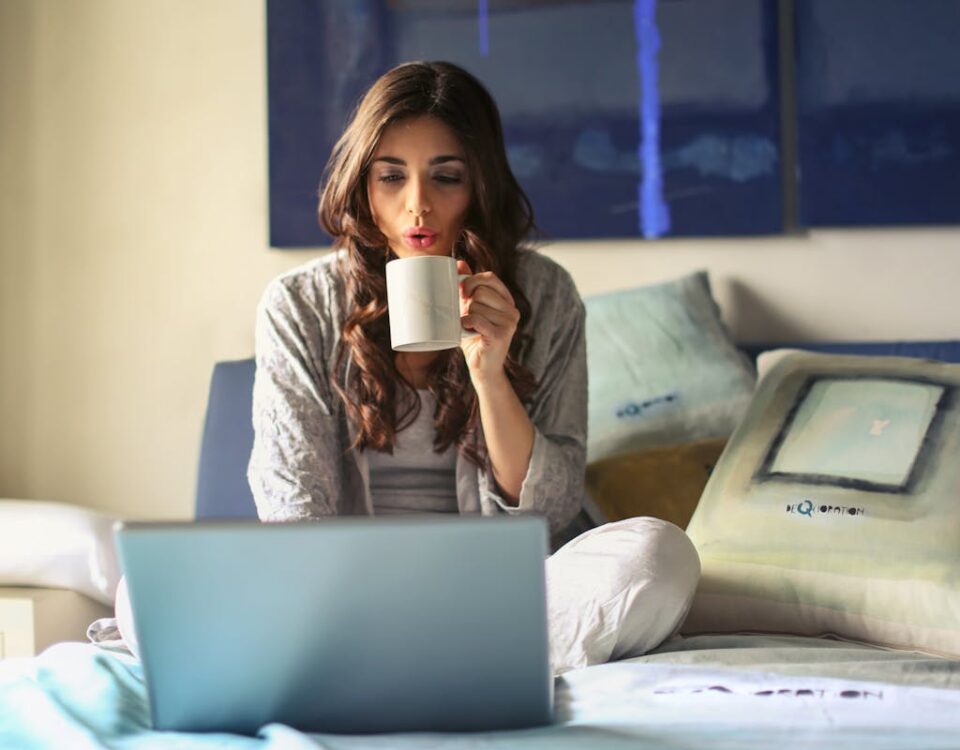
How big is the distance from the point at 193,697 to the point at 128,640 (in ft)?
1.98

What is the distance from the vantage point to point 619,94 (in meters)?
2.56

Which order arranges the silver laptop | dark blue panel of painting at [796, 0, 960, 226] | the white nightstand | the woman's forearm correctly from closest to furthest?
the silver laptop
the woman's forearm
the white nightstand
dark blue panel of painting at [796, 0, 960, 226]

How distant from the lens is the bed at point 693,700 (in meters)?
1.00

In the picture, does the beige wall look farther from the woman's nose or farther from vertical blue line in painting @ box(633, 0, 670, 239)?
the woman's nose

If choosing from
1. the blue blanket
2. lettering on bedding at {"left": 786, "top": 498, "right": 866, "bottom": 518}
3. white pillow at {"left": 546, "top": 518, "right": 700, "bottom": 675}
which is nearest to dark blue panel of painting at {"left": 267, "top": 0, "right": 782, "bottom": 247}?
lettering on bedding at {"left": 786, "top": 498, "right": 866, "bottom": 518}

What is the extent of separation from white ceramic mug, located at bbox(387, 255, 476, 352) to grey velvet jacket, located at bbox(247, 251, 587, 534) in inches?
14.6

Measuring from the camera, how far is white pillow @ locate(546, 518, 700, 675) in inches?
55.7

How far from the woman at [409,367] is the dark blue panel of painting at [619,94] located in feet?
2.03

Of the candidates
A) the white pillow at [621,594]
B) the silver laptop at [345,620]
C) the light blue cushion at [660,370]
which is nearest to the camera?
the silver laptop at [345,620]

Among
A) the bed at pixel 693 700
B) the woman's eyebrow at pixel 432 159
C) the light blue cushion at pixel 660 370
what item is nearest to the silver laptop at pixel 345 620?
the bed at pixel 693 700

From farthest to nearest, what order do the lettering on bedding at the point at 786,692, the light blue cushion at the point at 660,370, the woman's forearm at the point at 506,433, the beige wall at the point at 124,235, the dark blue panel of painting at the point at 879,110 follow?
the beige wall at the point at 124,235
the dark blue panel of painting at the point at 879,110
the light blue cushion at the point at 660,370
the woman's forearm at the point at 506,433
the lettering on bedding at the point at 786,692

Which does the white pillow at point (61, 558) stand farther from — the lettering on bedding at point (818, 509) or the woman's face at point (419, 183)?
the lettering on bedding at point (818, 509)

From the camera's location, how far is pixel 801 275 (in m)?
2.54

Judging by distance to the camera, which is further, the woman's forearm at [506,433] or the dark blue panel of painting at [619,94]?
the dark blue panel of painting at [619,94]
